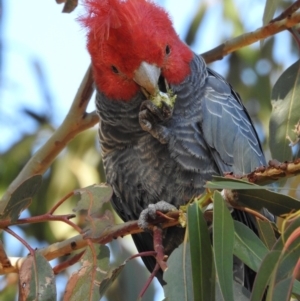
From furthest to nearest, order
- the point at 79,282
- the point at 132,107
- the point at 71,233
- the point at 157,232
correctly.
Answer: the point at 71,233, the point at 132,107, the point at 157,232, the point at 79,282

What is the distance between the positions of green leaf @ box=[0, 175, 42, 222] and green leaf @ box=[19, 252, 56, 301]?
0.34ft

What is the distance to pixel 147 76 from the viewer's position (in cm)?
174

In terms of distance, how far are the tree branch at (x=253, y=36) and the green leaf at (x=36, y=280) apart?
1080 mm

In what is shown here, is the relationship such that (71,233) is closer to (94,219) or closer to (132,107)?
(132,107)

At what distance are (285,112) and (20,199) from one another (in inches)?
35.4

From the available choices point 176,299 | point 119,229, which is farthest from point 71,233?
point 176,299

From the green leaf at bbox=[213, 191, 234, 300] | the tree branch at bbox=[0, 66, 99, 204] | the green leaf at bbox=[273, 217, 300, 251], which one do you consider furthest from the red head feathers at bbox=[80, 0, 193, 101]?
the green leaf at bbox=[273, 217, 300, 251]

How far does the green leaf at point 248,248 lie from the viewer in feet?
4.02

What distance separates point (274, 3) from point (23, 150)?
5.46 feet

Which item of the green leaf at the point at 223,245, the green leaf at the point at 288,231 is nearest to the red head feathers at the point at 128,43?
the green leaf at the point at 223,245

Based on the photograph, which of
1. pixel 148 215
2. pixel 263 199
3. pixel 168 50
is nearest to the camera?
pixel 263 199

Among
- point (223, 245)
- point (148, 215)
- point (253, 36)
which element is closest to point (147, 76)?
point (148, 215)

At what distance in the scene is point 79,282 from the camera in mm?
1349

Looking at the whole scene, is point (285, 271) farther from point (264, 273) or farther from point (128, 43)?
point (128, 43)
